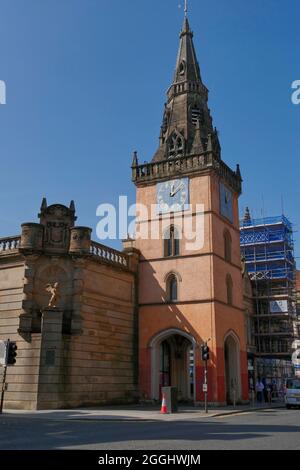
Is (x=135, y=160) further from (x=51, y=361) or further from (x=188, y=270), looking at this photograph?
(x=51, y=361)

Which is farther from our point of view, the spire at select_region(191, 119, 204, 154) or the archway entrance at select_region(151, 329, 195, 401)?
the spire at select_region(191, 119, 204, 154)

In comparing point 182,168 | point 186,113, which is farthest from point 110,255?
point 186,113

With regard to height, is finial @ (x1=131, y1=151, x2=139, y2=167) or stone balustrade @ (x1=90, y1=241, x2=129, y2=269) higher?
finial @ (x1=131, y1=151, x2=139, y2=167)

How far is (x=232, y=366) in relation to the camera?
36.4m

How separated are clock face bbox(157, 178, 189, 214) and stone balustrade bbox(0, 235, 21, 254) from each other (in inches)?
427

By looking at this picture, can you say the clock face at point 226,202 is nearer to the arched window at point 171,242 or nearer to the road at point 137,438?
the arched window at point 171,242

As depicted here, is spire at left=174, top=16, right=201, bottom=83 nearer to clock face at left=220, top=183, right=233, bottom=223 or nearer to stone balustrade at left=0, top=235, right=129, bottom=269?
clock face at left=220, top=183, right=233, bottom=223

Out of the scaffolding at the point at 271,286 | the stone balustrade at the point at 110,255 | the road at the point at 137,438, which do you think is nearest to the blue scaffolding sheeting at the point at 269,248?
the scaffolding at the point at 271,286

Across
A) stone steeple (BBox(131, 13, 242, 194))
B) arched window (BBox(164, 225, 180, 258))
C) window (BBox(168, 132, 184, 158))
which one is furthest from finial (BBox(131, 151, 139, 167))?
arched window (BBox(164, 225, 180, 258))

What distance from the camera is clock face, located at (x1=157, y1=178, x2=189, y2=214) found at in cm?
3578

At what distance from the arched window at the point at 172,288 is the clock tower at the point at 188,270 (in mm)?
68
